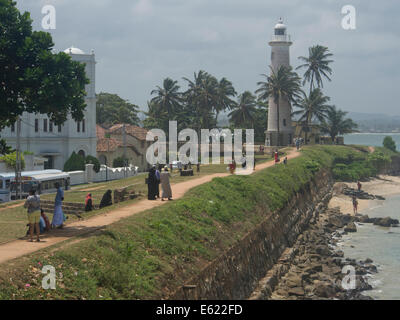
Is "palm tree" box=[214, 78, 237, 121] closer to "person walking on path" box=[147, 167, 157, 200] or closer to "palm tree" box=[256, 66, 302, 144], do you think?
"palm tree" box=[256, 66, 302, 144]

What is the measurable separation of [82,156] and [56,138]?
3.75 meters

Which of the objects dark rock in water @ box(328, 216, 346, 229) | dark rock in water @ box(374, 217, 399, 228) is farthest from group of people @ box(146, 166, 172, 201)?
dark rock in water @ box(374, 217, 399, 228)

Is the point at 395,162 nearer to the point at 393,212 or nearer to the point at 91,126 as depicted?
the point at 393,212

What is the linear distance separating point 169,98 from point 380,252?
176ft

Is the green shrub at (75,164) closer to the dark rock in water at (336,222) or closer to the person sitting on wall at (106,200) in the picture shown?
the dark rock in water at (336,222)

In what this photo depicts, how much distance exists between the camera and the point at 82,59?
→ 58.8 metres

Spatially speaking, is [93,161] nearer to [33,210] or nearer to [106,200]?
[106,200]

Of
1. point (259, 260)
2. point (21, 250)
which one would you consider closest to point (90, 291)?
point (21, 250)

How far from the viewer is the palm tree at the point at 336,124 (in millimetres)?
88125

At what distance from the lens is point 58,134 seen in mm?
58719

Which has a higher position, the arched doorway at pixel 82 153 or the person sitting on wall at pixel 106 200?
the arched doorway at pixel 82 153

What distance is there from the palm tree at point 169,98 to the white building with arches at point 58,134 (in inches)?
948

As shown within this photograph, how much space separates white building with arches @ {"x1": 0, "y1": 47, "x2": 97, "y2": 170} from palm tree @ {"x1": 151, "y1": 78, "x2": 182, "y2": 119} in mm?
24090

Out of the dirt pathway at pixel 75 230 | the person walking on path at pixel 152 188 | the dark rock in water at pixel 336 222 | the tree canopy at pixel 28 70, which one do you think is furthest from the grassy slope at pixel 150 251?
the dark rock in water at pixel 336 222
